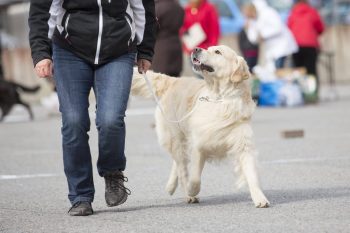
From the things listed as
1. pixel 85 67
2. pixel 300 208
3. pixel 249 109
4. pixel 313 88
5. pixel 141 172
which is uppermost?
pixel 85 67

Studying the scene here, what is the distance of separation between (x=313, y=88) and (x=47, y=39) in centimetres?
1272

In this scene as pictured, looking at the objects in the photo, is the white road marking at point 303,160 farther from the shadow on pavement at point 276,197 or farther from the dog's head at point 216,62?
the dog's head at point 216,62

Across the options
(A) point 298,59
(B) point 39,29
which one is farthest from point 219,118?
(A) point 298,59

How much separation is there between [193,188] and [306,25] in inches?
484

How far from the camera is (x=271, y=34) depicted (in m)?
19.2

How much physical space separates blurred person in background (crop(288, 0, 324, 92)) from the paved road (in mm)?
5464

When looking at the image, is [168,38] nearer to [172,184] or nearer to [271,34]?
[271,34]

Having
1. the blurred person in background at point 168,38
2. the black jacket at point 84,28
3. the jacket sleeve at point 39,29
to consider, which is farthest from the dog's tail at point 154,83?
the blurred person in background at point 168,38

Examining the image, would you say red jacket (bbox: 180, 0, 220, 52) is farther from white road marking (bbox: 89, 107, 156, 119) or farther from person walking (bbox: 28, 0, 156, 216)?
person walking (bbox: 28, 0, 156, 216)

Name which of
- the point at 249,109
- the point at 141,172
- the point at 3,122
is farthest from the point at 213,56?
the point at 3,122

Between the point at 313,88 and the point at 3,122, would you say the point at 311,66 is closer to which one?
the point at 313,88

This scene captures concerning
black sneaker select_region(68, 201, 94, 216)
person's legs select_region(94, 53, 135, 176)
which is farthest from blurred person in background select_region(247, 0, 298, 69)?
black sneaker select_region(68, 201, 94, 216)

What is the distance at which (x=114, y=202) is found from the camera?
23.4ft

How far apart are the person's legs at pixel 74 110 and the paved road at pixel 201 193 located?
1.02 ft
